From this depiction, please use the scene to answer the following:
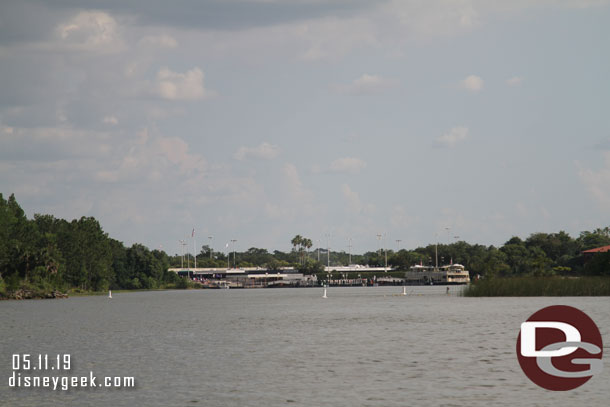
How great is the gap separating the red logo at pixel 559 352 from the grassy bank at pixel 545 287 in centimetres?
4211

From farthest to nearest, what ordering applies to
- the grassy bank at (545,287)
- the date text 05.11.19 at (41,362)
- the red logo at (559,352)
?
1. the grassy bank at (545,287)
2. the date text 05.11.19 at (41,362)
3. the red logo at (559,352)

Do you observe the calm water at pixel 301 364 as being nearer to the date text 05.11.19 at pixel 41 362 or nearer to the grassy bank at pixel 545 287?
the date text 05.11.19 at pixel 41 362

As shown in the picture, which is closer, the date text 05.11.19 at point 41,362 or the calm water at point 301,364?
the calm water at point 301,364

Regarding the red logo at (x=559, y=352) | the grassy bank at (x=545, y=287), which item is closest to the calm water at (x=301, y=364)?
the red logo at (x=559, y=352)

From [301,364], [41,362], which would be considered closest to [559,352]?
[301,364]

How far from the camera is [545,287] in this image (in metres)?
113

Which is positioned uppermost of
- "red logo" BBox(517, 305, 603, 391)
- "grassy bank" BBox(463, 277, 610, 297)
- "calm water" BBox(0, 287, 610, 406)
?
"grassy bank" BBox(463, 277, 610, 297)

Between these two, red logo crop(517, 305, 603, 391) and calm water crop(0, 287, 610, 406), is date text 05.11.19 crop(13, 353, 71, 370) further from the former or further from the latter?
red logo crop(517, 305, 603, 391)

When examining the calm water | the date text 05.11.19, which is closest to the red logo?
the calm water

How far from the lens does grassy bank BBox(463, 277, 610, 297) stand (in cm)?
11356

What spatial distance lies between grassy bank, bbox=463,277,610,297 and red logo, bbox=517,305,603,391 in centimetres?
4211

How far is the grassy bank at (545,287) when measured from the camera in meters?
114

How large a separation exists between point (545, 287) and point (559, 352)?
68.5 m

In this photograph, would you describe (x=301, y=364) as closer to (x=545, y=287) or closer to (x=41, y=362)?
(x=41, y=362)
